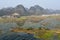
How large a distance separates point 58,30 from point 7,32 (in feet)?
2.86

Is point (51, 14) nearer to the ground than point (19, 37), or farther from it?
farther from it

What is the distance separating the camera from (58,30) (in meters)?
3.04

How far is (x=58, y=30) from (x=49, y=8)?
788 mm

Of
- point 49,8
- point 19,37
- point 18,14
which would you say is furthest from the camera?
point 49,8

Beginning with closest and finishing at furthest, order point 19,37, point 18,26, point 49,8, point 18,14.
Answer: point 19,37
point 18,26
point 18,14
point 49,8

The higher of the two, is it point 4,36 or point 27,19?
point 27,19

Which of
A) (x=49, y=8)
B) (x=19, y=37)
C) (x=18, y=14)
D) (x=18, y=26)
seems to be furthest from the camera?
(x=49, y=8)

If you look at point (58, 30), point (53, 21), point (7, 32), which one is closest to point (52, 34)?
point (58, 30)

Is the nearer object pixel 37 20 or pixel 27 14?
pixel 37 20

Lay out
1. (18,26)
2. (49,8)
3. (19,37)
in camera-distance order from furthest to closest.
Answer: (49,8), (18,26), (19,37)

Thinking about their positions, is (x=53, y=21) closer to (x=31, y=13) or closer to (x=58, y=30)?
(x=58, y=30)

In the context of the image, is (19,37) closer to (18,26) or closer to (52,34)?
(18,26)

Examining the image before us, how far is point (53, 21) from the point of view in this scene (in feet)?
10.6

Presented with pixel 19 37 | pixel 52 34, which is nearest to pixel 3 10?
pixel 19 37
